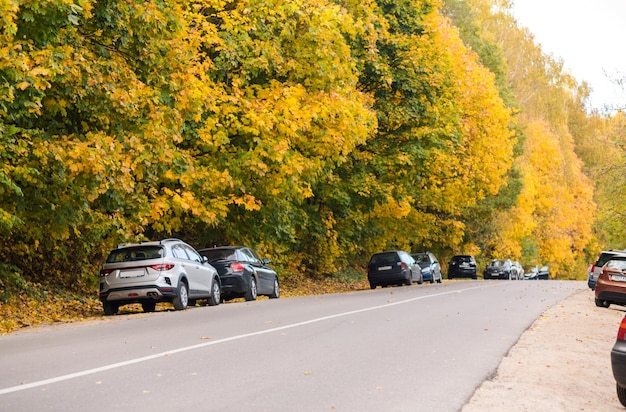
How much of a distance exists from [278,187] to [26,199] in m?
8.81

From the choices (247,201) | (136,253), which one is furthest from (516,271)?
(136,253)

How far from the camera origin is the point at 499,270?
2517 inches

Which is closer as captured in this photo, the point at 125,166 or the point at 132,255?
the point at 125,166

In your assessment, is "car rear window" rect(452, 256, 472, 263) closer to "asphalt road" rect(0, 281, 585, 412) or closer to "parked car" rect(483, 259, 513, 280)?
"parked car" rect(483, 259, 513, 280)

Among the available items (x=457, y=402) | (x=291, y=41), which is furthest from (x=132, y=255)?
(x=457, y=402)

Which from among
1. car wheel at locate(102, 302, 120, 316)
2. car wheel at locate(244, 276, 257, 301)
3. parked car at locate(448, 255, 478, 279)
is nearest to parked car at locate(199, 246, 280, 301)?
car wheel at locate(244, 276, 257, 301)

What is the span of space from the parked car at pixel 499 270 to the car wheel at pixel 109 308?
4535 centimetres

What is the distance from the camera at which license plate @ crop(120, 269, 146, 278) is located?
20594mm

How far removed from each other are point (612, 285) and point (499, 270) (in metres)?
37.4

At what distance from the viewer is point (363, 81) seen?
36406 mm

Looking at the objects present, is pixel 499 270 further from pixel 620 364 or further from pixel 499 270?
pixel 620 364

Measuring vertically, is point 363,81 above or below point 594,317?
above

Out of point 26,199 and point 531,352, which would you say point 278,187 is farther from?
point 531,352

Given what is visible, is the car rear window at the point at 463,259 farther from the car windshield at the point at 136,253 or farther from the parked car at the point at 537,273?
the car windshield at the point at 136,253
